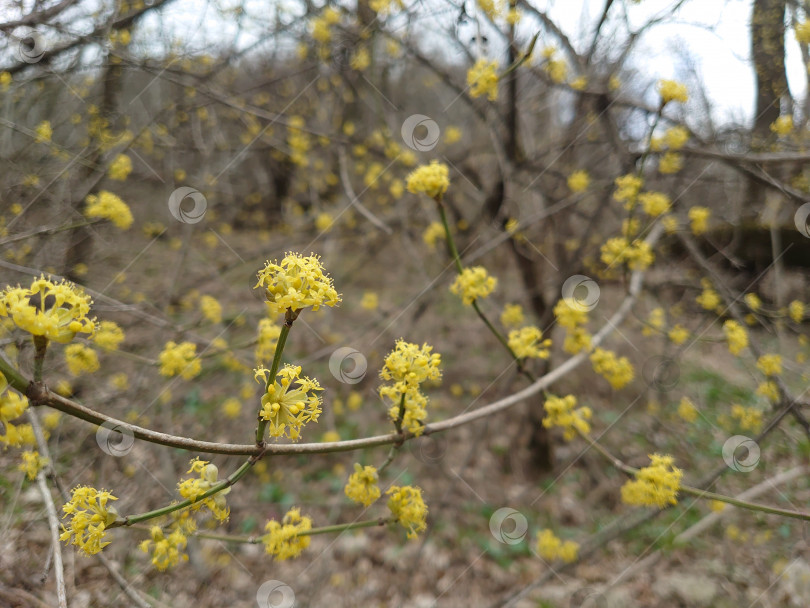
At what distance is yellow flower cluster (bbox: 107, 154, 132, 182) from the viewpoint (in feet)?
9.96

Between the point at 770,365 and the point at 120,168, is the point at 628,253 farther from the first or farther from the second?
the point at 120,168

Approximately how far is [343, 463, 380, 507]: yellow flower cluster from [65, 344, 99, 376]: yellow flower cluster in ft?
4.65

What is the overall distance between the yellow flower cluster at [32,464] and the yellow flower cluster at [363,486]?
3.88 ft

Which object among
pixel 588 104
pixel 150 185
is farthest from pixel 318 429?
pixel 588 104

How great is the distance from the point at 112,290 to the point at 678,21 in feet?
12.6

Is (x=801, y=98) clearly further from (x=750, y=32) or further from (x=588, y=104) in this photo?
(x=588, y=104)

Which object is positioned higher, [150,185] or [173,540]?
[150,185]

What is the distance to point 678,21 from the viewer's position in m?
2.84

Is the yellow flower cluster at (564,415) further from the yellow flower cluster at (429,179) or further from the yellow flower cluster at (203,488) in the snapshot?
the yellow flower cluster at (203,488)

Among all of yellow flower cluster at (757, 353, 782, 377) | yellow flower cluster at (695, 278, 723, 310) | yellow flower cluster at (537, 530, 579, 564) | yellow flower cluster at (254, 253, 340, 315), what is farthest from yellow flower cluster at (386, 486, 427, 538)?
yellow flower cluster at (695, 278, 723, 310)

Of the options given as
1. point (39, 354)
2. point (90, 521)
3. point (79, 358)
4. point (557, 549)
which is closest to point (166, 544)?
point (90, 521)

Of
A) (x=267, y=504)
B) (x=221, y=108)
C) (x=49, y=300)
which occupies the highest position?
(x=221, y=108)

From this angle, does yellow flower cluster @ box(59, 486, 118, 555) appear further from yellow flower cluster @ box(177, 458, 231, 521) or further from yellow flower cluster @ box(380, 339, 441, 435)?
yellow flower cluster @ box(380, 339, 441, 435)

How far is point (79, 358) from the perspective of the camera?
2.06 meters
